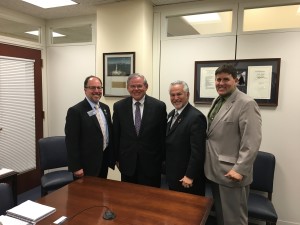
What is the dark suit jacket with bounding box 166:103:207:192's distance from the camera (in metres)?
1.96

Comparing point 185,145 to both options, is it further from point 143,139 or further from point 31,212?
point 31,212

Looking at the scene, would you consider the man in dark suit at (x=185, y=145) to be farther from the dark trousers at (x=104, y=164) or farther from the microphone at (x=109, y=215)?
the microphone at (x=109, y=215)

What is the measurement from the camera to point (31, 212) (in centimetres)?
140

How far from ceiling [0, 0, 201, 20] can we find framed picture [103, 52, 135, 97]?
68 centimetres

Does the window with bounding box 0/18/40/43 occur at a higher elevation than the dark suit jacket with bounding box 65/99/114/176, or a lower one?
higher

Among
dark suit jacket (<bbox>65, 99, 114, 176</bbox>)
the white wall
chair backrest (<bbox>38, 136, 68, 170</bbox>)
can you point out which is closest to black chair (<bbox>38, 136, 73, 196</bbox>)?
chair backrest (<bbox>38, 136, 68, 170</bbox>)

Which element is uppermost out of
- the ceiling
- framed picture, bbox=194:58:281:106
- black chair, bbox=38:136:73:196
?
the ceiling

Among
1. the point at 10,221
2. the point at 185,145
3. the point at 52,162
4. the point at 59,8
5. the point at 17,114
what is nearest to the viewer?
the point at 10,221

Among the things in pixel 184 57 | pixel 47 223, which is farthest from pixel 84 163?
pixel 184 57

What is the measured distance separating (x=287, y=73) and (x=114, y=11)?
2.18 metres

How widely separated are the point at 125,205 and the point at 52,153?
1.99 metres

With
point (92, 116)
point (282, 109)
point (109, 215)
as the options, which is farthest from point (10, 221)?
point (282, 109)

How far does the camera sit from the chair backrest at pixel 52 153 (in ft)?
10.1

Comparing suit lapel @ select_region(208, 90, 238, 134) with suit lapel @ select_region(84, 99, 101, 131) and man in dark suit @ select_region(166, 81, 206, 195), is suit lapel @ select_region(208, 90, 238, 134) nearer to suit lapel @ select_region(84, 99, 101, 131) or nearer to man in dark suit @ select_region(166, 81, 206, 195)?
man in dark suit @ select_region(166, 81, 206, 195)
